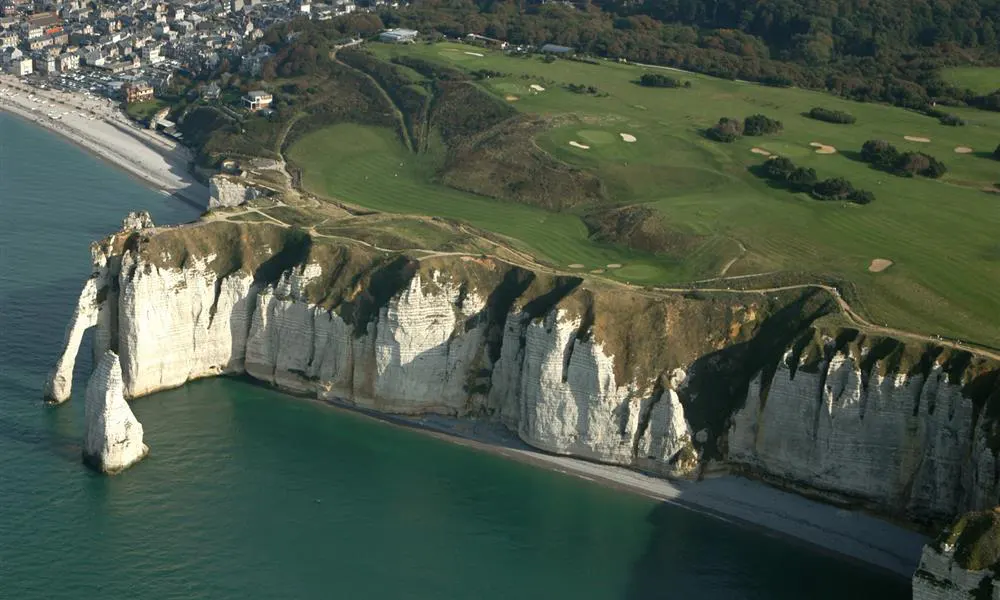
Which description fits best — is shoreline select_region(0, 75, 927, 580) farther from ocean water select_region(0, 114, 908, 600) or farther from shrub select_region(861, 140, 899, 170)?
shrub select_region(861, 140, 899, 170)

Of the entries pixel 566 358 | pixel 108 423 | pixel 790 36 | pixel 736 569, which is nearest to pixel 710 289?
pixel 566 358

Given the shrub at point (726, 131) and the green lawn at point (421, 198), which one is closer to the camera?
the green lawn at point (421, 198)

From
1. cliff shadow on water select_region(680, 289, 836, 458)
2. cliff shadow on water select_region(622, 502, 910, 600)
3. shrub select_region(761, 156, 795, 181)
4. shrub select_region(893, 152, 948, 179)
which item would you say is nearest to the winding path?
cliff shadow on water select_region(680, 289, 836, 458)

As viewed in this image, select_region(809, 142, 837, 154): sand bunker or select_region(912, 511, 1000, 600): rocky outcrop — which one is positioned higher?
select_region(809, 142, 837, 154): sand bunker

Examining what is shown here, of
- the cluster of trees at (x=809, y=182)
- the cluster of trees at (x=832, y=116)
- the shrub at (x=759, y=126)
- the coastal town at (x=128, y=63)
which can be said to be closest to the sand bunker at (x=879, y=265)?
the cluster of trees at (x=809, y=182)

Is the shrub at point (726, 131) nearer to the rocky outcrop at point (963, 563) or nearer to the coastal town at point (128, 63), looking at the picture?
the coastal town at point (128, 63)

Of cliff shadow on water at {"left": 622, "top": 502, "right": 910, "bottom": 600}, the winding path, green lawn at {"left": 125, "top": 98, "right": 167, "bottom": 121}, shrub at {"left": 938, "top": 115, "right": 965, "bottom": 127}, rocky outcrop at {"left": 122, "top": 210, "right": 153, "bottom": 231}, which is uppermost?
shrub at {"left": 938, "top": 115, "right": 965, "bottom": 127}

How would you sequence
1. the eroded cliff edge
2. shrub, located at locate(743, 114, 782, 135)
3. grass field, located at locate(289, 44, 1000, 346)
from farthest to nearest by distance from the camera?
1. shrub, located at locate(743, 114, 782, 135)
2. grass field, located at locate(289, 44, 1000, 346)
3. the eroded cliff edge
